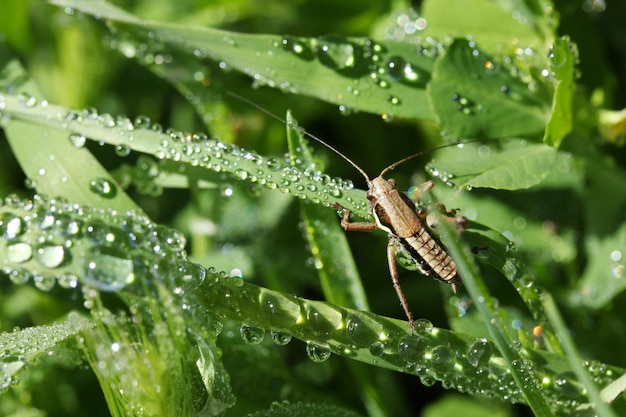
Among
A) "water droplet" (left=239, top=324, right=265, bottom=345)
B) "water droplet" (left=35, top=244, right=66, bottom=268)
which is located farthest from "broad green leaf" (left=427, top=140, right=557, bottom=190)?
"water droplet" (left=35, top=244, right=66, bottom=268)

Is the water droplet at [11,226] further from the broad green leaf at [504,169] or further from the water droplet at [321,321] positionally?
the broad green leaf at [504,169]

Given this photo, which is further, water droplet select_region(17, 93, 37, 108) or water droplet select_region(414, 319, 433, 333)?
water droplet select_region(17, 93, 37, 108)

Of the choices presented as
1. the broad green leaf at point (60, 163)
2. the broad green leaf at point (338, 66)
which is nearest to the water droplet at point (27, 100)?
the broad green leaf at point (60, 163)

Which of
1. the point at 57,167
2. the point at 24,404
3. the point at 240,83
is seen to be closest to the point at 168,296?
the point at 57,167

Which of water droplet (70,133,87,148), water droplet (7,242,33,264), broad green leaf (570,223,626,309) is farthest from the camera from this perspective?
broad green leaf (570,223,626,309)

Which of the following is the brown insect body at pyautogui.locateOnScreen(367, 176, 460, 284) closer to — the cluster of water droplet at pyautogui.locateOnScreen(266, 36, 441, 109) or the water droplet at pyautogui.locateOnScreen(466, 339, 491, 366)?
the water droplet at pyautogui.locateOnScreen(466, 339, 491, 366)

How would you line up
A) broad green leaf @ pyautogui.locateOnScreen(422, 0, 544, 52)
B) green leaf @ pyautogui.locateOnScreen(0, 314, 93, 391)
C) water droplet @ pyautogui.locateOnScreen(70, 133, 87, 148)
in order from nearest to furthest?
green leaf @ pyautogui.locateOnScreen(0, 314, 93, 391)
water droplet @ pyautogui.locateOnScreen(70, 133, 87, 148)
broad green leaf @ pyautogui.locateOnScreen(422, 0, 544, 52)

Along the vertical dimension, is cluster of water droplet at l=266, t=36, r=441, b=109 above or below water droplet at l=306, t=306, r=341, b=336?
above
